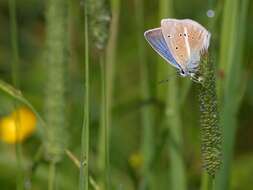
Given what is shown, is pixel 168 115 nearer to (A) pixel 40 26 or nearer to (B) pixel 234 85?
(B) pixel 234 85

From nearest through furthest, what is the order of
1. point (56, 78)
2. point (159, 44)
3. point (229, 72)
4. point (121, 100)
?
point (159, 44)
point (56, 78)
point (229, 72)
point (121, 100)

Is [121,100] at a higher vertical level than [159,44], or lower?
lower

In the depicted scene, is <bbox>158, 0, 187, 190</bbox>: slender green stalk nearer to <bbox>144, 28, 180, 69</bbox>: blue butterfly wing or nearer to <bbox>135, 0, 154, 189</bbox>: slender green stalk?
<bbox>135, 0, 154, 189</bbox>: slender green stalk

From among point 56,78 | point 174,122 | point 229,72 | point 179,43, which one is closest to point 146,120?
point 174,122

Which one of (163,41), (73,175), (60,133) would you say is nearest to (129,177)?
(73,175)

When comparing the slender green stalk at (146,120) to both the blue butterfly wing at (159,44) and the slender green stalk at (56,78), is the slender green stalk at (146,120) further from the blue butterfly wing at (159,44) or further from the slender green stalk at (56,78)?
the blue butterfly wing at (159,44)

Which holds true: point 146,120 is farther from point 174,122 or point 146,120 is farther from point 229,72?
point 229,72
